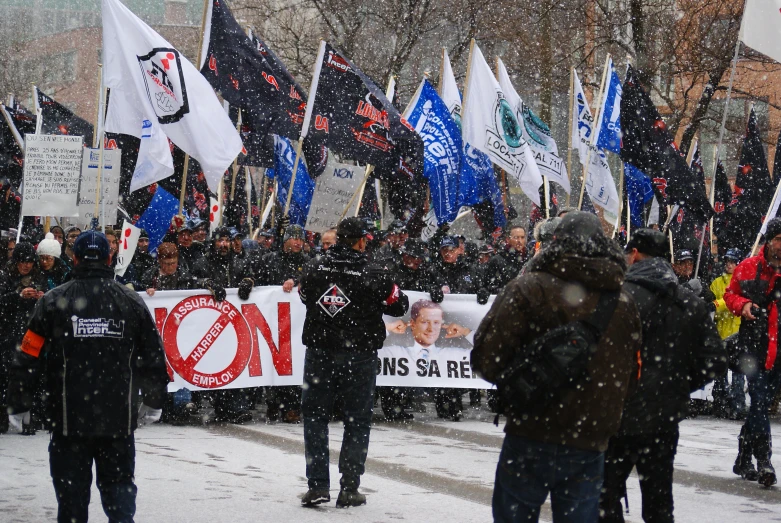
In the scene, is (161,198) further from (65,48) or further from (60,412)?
(65,48)

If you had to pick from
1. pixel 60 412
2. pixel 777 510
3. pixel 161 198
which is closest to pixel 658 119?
pixel 161 198

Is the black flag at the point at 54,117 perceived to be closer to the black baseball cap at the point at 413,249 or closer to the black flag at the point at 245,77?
the black flag at the point at 245,77

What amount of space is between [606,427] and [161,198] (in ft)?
32.5

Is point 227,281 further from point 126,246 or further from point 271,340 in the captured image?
point 126,246

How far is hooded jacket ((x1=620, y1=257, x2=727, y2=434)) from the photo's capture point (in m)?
5.63

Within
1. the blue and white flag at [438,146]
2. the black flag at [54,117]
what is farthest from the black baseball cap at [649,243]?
the black flag at [54,117]

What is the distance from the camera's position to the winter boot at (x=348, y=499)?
7.29 metres

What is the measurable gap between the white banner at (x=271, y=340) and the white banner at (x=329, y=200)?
174 centimetres

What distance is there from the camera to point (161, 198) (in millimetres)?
13547

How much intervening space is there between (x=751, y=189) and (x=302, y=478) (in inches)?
342

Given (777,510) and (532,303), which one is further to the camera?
(777,510)

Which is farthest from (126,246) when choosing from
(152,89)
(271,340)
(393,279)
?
(393,279)

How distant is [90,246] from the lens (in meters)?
5.63

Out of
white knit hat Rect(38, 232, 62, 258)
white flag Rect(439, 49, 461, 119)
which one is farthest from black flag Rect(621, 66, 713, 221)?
white knit hat Rect(38, 232, 62, 258)
